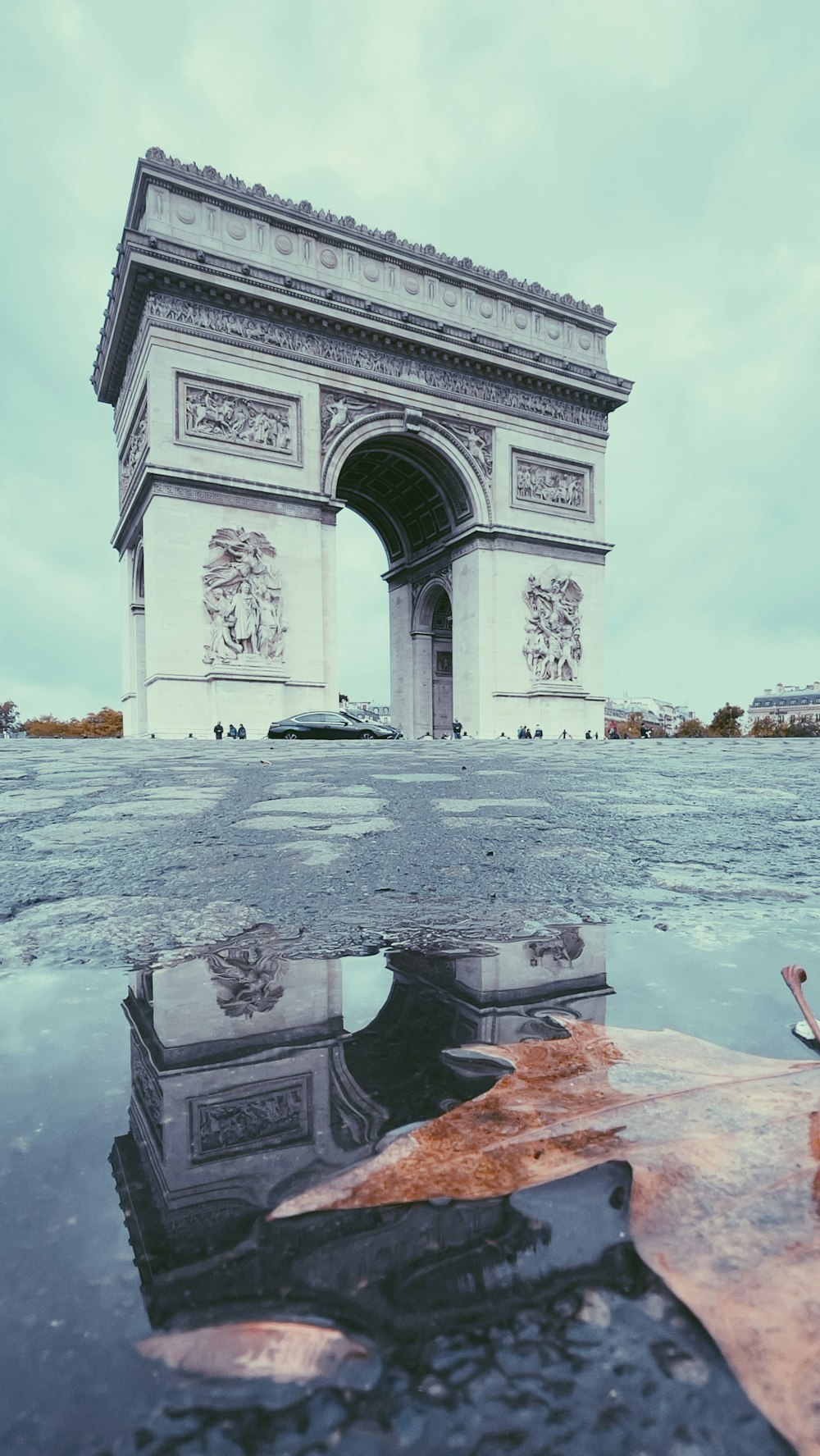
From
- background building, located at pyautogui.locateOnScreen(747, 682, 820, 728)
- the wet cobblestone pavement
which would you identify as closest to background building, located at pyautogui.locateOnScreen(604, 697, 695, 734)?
background building, located at pyautogui.locateOnScreen(747, 682, 820, 728)

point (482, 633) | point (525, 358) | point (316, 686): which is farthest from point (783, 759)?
point (525, 358)

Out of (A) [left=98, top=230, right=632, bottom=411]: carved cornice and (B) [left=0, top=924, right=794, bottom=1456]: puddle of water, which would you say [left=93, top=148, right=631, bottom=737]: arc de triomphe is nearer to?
(A) [left=98, top=230, right=632, bottom=411]: carved cornice

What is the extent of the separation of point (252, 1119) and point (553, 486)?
69.5ft

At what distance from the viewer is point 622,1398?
0.99 ft

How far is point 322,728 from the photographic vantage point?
14.3 m

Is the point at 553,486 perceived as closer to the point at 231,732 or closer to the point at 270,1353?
the point at 231,732

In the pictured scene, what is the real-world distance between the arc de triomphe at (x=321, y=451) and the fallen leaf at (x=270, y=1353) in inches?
606

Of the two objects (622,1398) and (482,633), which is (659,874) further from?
(482,633)

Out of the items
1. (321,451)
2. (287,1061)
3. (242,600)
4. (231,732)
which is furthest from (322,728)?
(287,1061)

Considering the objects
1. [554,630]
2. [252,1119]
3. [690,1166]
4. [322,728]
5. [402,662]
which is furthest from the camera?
[402,662]

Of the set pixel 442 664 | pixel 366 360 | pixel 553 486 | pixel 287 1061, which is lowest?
pixel 287 1061

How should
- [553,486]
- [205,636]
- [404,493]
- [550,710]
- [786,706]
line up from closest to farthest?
[205,636]
[550,710]
[553,486]
[404,493]
[786,706]

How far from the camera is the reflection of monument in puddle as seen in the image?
454 mm

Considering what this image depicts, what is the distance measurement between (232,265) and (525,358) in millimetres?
7502
